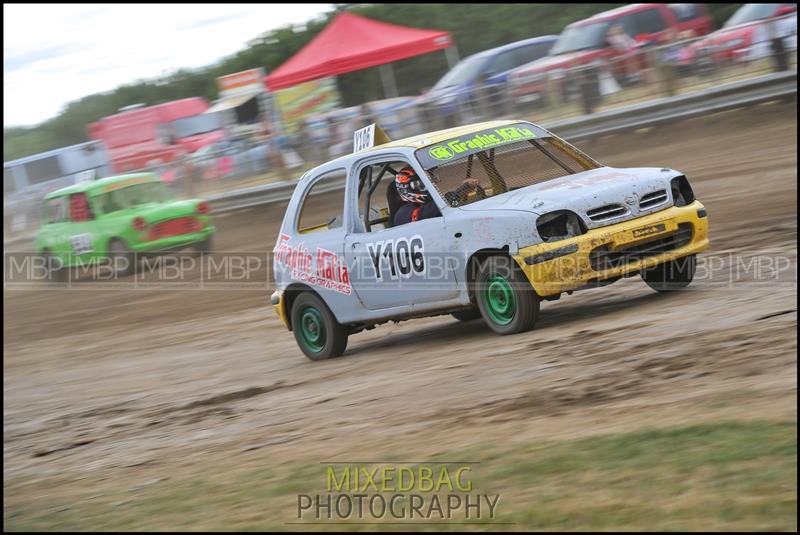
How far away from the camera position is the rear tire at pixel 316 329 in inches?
377

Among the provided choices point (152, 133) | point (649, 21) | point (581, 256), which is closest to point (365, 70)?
point (152, 133)

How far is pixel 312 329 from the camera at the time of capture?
9.87 m

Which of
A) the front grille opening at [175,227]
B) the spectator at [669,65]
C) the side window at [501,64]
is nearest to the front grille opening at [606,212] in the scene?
the spectator at [669,65]

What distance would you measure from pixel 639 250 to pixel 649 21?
15.2 meters

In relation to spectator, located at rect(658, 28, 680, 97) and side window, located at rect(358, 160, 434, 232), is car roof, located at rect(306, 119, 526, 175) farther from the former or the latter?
spectator, located at rect(658, 28, 680, 97)

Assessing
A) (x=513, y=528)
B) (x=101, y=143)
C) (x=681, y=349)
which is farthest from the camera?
(x=101, y=143)

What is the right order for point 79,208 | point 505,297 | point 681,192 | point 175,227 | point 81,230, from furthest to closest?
1. point 79,208
2. point 81,230
3. point 175,227
4. point 681,192
5. point 505,297

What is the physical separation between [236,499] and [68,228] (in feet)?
48.4

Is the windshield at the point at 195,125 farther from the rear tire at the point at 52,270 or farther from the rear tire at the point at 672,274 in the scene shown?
the rear tire at the point at 672,274

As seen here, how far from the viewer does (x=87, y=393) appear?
10078 mm

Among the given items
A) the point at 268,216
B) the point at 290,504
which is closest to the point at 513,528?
the point at 290,504

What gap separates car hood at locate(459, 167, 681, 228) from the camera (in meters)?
7.84

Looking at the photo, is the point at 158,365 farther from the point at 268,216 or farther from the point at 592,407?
the point at 268,216

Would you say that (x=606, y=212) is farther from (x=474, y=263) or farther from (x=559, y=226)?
(x=474, y=263)
